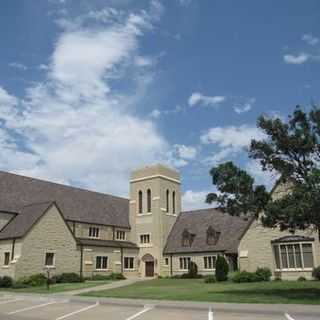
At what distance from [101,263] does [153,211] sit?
10.8 m

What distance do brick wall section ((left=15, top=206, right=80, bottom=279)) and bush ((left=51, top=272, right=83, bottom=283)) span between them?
43.0 inches

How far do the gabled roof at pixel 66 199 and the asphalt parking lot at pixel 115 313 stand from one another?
27.6 meters

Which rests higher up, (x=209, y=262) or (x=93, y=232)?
(x=93, y=232)

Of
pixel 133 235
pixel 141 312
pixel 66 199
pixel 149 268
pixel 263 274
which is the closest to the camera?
pixel 141 312

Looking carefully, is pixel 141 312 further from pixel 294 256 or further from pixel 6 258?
pixel 6 258

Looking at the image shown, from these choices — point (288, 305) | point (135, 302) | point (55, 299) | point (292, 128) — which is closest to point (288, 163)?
point (292, 128)

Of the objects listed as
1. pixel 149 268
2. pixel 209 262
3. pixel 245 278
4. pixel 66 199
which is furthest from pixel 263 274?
pixel 66 199

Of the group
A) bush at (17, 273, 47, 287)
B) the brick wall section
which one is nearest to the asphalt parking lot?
bush at (17, 273, 47, 287)

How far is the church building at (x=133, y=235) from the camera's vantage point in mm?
41531

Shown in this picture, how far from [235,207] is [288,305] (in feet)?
26.9

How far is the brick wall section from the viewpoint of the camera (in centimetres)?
4212

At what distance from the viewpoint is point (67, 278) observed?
43.6 m

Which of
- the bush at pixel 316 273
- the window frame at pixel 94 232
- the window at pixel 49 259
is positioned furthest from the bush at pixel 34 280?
the bush at pixel 316 273

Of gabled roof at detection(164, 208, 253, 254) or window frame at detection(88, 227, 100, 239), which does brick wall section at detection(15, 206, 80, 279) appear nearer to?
window frame at detection(88, 227, 100, 239)
